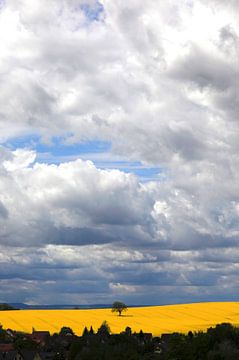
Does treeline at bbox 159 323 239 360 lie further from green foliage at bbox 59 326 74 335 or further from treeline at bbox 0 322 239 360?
green foliage at bbox 59 326 74 335

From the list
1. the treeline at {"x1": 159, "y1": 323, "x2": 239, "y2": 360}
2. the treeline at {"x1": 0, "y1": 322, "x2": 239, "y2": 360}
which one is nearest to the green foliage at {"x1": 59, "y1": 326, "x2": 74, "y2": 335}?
the treeline at {"x1": 0, "y1": 322, "x2": 239, "y2": 360}

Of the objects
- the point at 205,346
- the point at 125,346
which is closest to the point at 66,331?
the point at 125,346

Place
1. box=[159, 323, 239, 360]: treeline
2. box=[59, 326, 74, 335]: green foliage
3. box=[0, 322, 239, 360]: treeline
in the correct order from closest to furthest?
box=[0, 322, 239, 360]: treeline < box=[159, 323, 239, 360]: treeline < box=[59, 326, 74, 335]: green foliage

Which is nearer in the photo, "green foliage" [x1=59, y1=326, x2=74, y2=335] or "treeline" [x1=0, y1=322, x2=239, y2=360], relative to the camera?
"treeline" [x1=0, y1=322, x2=239, y2=360]

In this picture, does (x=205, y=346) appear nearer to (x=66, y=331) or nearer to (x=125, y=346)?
(x=125, y=346)

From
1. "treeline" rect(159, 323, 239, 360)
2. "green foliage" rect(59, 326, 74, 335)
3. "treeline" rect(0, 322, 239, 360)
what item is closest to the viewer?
"treeline" rect(0, 322, 239, 360)

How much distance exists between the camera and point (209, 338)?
134 metres

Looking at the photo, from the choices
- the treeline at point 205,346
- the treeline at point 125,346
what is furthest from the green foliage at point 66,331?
the treeline at point 205,346

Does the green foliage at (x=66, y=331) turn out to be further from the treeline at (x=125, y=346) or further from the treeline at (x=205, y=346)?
the treeline at (x=205, y=346)

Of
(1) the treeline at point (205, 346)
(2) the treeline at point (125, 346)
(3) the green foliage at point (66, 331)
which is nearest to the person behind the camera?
(2) the treeline at point (125, 346)

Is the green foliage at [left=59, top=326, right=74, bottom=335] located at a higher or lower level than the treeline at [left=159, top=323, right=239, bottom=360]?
higher

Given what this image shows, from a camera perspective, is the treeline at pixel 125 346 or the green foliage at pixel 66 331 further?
the green foliage at pixel 66 331

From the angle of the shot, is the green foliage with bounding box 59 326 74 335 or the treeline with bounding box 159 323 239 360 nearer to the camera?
the treeline with bounding box 159 323 239 360

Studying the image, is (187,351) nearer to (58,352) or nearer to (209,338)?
(209,338)
